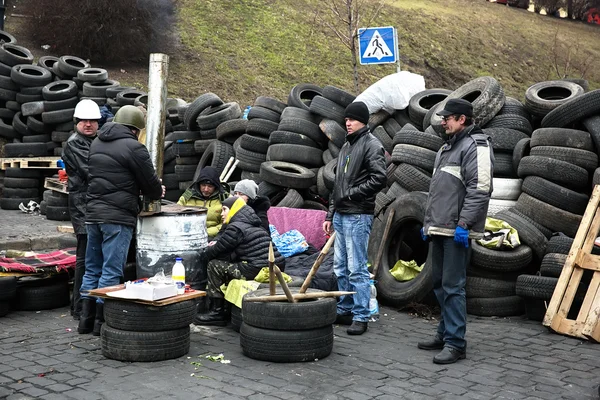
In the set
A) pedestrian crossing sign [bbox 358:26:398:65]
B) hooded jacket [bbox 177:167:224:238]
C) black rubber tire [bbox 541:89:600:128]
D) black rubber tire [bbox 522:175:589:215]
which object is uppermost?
pedestrian crossing sign [bbox 358:26:398:65]

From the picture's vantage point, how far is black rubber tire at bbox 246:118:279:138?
12359mm

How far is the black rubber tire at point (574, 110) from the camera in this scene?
867cm

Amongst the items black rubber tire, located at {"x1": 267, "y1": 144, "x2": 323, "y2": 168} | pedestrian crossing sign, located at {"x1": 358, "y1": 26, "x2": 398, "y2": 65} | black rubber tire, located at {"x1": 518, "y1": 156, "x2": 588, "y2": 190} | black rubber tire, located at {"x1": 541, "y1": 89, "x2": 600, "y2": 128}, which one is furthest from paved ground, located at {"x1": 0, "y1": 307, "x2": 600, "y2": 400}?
pedestrian crossing sign, located at {"x1": 358, "y1": 26, "x2": 398, "y2": 65}

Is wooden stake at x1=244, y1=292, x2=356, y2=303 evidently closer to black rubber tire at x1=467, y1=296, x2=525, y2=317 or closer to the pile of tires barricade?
the pile of tires barricade

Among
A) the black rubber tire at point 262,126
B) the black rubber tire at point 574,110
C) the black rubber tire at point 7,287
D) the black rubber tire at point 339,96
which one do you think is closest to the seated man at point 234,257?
the black rubber tire at point 7,287

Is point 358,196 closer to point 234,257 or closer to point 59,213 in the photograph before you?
point 234,257

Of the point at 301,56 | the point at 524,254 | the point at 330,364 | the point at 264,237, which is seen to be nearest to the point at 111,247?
the point at 264,237

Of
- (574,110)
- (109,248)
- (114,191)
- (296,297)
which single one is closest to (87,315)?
(109,248)

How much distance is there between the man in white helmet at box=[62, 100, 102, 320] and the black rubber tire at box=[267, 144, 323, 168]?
14.1 feet

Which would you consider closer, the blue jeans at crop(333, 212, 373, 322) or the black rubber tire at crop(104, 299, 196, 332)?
the black rubber tire at crop(104, 299, 196, 332)

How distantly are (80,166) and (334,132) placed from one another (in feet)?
15.7

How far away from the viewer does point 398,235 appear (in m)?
9.23

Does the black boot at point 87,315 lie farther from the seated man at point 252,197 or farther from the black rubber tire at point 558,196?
the black rubber tire at point 558,196

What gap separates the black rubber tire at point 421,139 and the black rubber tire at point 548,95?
1.33 meters
